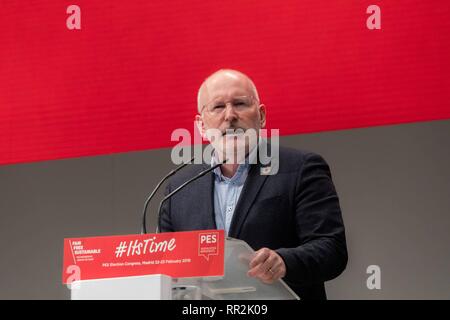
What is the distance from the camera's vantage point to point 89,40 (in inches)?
142

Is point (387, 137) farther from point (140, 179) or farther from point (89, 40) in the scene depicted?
point (89, 40)

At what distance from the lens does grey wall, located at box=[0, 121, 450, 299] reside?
10.3 ft

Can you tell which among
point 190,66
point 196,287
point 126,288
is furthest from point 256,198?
point 190,66

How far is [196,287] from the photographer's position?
69.2 inches

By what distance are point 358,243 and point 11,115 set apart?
1683mm

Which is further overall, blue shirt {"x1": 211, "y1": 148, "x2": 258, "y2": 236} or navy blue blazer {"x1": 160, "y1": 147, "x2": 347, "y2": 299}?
blue shirt {"x1": 211, "y1": 148, "x2": 258, "y2": 236}

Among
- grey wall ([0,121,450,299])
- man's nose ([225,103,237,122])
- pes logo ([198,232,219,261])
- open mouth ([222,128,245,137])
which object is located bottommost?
grey wall ([0,121,450,299])

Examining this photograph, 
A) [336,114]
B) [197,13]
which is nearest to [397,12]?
[336,114]

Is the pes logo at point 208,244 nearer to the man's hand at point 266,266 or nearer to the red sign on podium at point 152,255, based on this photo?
the red sign on podium at point 152,255

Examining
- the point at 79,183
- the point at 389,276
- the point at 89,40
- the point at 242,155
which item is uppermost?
the point at 89,40

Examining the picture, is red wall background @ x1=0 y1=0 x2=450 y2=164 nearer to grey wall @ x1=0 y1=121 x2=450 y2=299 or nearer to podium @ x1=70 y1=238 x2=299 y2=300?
grey wall @ x1=0 y1=121 x2=450 y2=299

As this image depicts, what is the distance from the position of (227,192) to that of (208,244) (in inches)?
31.1

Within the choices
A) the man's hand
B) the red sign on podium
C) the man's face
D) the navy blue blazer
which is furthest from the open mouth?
the red sign on podium

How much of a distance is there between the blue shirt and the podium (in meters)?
0.54
